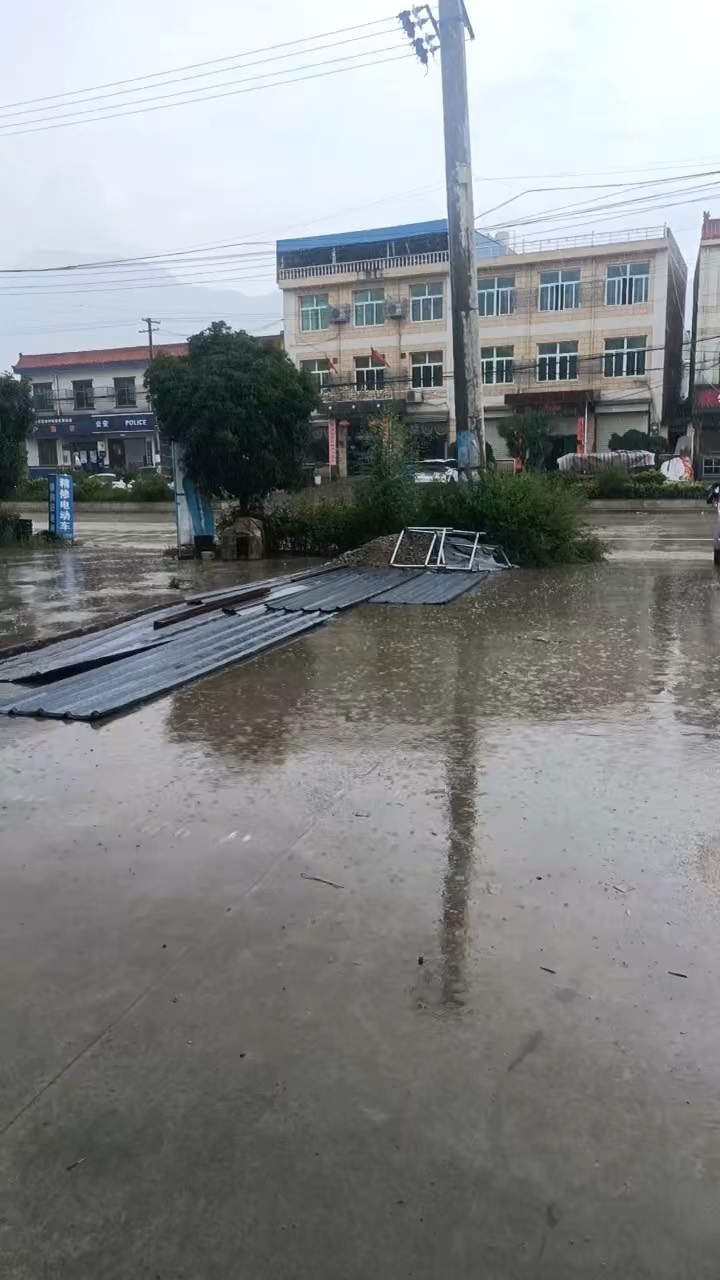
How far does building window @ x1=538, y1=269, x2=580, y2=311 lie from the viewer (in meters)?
38.8

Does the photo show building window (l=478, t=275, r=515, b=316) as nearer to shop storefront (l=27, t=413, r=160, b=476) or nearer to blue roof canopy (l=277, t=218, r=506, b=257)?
blue roof canopy (l=277, t=218, r=506, b=257)

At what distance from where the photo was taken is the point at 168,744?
5.12 meters

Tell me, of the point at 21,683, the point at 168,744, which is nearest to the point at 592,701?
the point at 168,744

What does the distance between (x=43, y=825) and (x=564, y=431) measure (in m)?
38.9

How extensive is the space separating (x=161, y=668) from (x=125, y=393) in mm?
46529

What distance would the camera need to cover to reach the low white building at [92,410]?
50.0 meters

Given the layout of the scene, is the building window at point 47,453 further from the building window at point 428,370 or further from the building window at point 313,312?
the building window at point 428,370

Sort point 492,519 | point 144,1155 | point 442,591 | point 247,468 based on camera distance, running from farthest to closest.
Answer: point 247,468 → point 492,519 → point 442,591 → point 144,1155

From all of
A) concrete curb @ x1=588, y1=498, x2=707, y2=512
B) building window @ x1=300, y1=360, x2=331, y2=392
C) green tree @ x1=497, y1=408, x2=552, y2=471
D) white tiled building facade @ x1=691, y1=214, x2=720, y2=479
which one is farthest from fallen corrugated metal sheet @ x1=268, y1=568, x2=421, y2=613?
building window @ x1=300, y1=360, x2=331, y2=392

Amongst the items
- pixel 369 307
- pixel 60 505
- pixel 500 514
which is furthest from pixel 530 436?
pixel 500 514

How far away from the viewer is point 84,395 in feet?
167

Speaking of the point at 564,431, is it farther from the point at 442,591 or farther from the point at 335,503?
the point at 442,591

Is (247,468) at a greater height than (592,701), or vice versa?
(247,468)

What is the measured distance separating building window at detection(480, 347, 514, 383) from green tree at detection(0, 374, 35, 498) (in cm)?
2556
